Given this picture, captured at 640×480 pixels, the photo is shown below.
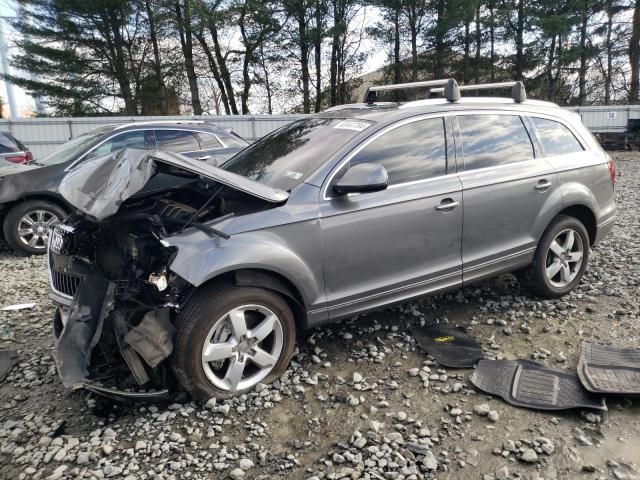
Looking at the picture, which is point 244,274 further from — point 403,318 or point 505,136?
point 505,136

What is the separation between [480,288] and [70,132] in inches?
598

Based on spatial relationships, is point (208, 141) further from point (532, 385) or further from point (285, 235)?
point (532, 385)

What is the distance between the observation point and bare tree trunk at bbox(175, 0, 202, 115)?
22.7 meters

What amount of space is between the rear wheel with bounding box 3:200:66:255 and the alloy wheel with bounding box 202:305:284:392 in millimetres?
4648

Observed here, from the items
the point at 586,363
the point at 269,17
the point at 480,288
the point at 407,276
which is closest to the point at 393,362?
the point at 407,276

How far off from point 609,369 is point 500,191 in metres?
1.49

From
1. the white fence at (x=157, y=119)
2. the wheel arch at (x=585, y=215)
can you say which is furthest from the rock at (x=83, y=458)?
the white fence at (x=157, y=119)

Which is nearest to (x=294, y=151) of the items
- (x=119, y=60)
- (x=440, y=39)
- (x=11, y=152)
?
(x=11, y=152)

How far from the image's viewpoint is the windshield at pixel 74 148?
6.72 meters

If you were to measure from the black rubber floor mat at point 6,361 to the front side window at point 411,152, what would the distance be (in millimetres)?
2932

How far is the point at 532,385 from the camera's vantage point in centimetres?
305

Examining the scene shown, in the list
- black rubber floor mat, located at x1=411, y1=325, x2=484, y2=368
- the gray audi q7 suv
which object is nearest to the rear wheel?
the gray audi q7 suv

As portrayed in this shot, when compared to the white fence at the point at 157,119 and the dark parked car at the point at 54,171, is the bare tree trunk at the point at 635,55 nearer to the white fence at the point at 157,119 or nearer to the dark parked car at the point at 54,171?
the white fence at the point at 157,119

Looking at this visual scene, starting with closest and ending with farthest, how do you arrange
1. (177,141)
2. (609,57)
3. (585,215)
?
(585,215) → (177,141) → (609,57)
